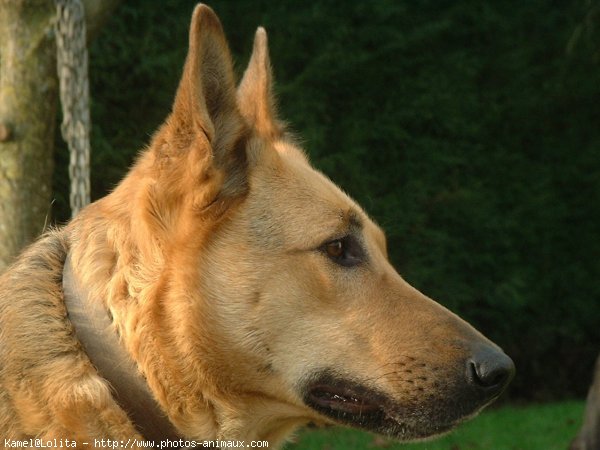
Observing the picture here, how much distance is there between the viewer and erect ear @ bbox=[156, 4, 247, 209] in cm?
314

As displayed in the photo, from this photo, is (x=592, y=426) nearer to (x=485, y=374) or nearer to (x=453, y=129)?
(x=453, y=129)

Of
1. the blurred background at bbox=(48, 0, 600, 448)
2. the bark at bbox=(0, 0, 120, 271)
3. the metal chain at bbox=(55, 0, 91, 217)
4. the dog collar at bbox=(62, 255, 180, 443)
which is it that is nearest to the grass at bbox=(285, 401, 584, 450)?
the blurred background at bbox=(48, 0, 600, 448)

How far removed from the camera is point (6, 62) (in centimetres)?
537

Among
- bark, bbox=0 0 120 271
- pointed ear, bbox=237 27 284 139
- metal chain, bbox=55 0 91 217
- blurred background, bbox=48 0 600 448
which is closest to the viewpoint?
pointed ear, bbox=237 27 284 139

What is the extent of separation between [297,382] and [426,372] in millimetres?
439

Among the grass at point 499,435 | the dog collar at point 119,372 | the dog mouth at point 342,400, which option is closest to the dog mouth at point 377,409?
Result: the dog mouth at point 342,400

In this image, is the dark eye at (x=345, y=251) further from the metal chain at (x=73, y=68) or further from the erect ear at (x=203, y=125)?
the metal chain at (x=73, y=68)

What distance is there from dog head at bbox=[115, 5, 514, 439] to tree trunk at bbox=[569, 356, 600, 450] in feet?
12.3

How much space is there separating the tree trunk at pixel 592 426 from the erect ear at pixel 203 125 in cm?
428

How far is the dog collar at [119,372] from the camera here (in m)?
3.08

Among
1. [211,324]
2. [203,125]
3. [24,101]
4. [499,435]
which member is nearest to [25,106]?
[24,101]

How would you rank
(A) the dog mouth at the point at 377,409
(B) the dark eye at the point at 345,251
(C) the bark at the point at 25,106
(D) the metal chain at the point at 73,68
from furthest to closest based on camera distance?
(C) the bark at the point at 25,106, (D) the metal chain at the point at 73,68, (B) the dark eye at the point at 345,251, (A) the dog mouth at the point at 377,409

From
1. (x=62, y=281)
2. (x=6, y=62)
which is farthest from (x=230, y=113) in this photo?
(x=6, y=62)

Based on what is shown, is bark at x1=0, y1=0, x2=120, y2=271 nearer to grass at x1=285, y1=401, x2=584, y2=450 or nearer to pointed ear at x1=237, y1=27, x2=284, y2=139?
pointed ear at x1=237, y1=27, x2=284, y2=139
